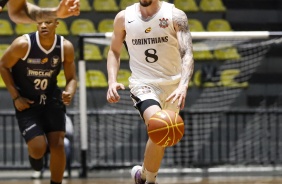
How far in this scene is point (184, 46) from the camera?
6426 mm

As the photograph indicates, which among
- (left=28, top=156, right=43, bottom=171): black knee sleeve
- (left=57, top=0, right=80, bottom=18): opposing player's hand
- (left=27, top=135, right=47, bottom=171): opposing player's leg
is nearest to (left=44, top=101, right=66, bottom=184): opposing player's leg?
(left=27, top=135, right=47, bottom=171): opposing player's leg

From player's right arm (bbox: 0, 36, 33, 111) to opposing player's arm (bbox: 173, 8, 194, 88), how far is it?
1.80m

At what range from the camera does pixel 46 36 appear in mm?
7375

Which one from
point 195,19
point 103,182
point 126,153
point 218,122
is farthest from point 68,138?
point 195,19

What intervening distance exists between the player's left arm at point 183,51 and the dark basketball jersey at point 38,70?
1.54m

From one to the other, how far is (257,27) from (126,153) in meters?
4.04

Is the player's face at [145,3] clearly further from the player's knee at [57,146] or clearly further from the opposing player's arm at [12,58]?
the player's knee at [57,146]

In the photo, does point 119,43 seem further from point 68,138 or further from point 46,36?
point 68,138

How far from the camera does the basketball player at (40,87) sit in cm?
729

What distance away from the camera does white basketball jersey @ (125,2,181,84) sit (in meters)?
6.65

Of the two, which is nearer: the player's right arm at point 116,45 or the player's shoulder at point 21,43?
the player's right arm at point 116,45

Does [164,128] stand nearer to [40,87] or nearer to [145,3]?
[145,3]

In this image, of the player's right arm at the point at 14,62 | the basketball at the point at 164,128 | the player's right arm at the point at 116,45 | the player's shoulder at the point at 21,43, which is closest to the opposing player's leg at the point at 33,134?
the player's right arm at the point at 14,62

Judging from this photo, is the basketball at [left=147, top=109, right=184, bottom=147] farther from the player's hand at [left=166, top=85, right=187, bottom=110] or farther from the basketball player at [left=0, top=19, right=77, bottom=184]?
the basketball player at [left=0, top=19, right=77, bottom=184]
